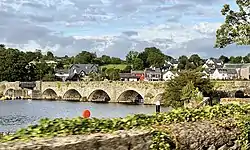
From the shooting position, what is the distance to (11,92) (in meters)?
90.4

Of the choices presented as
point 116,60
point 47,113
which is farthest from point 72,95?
point 116,60

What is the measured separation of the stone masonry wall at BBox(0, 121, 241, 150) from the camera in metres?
5.13

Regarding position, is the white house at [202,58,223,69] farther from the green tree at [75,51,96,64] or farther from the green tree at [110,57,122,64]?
the green tree at [75,51,96,64]

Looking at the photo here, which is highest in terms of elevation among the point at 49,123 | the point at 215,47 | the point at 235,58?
the point at 235,58

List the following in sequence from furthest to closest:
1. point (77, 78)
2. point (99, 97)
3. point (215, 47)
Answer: point (77, 78), point (99, 97), point (215, 47)

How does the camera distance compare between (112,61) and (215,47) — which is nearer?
(215,47)

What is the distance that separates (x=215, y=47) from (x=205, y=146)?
1587 centimetres

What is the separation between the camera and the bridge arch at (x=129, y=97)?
7194 centimetres

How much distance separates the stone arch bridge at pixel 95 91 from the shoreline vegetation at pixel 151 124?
51409 millimetres

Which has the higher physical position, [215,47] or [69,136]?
[215,47]

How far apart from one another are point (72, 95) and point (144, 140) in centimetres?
7811

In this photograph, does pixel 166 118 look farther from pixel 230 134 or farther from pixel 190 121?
pixel 230 134

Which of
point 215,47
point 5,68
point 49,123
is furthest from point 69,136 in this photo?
point 5,68

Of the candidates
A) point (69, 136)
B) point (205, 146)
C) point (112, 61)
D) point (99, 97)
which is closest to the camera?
point (69, 136)
